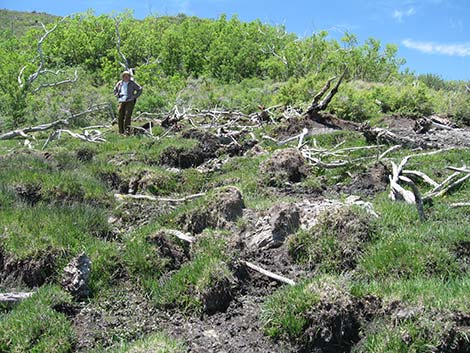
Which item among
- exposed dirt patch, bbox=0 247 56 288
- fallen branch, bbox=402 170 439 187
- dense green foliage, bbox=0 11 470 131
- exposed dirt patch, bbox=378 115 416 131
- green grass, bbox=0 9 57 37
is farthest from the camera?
green grass, bbox=0 9 57 37

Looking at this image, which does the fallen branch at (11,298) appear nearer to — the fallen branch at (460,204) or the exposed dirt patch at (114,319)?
the exposed dirt patch at (114,319)

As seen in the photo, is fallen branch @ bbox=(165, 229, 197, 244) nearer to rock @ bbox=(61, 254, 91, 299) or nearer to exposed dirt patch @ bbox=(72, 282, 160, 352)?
exposed dirt patch @ bbox=(72, 282, 160, 352)

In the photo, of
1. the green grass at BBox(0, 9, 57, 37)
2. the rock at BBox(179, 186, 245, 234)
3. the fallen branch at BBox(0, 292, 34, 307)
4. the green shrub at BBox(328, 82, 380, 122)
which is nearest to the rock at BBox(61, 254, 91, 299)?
the fallen branch at BBox(0, 292, 34, 307)

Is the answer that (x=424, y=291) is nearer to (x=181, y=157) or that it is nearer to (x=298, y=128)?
(x=181, y=157)

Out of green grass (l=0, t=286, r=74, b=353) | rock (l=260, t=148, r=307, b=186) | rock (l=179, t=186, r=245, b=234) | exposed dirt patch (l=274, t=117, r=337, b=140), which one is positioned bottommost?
green grass (l=0, t=286, r=74, b=353)

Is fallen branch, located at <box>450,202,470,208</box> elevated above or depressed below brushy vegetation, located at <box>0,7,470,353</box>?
above

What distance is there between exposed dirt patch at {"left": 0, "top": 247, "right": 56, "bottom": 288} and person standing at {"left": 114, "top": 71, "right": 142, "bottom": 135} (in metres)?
9.38

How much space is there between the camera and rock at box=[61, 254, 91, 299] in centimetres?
501

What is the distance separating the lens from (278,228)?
5605 millimetres

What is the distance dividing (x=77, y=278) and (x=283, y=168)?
12.9ft

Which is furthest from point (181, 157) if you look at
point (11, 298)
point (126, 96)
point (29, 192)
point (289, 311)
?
point (289, 311)

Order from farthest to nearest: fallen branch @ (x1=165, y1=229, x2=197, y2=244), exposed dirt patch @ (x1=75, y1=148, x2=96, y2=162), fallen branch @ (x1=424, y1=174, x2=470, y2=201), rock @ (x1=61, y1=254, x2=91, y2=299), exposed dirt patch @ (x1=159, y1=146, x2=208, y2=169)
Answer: exposed dirt patch @ (x1=75, y1=148, x2=96, y2=162) < exposed dirt patch @ (x1=159, y1=146, x2=208, y2=169) < fallen branch @ (x1=424, y1=174, x2=470, y2=201) < fallen branch @ (x1=165, y1=229, x2=197, y2=244) < rock @ (x1=61, y1=254, x2=91, y2=299)

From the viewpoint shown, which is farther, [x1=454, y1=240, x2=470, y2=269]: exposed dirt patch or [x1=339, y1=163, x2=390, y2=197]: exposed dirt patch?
[x1=339, y1=163, x2=390, y2=197]: exposed dirt patch

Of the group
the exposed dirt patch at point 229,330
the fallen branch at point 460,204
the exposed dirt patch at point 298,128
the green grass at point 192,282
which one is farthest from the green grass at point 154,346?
the exposed dirt patch at point 298,128
